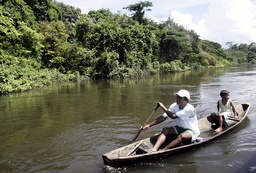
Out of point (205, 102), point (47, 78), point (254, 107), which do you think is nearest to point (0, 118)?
point (205, 102)

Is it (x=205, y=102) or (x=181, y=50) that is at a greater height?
(x=181, y=50)

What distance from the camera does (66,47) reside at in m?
28.0

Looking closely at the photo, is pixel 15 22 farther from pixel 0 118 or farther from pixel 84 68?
Result: pixel 0 118

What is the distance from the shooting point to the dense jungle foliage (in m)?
21.5

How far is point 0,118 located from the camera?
9.77 metres

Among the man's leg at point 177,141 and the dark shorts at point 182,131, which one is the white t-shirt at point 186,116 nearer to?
the dark shorts at point 182,131

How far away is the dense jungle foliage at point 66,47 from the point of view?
847 inches

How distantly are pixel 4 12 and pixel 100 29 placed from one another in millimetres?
10332

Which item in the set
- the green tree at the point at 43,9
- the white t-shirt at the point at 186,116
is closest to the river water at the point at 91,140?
the white t-shirt at the point at 186,116

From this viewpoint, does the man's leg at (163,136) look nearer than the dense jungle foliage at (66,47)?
Yes

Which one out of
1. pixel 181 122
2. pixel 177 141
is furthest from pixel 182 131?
pixel 177 141

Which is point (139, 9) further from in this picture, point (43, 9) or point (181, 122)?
point (181, 122)

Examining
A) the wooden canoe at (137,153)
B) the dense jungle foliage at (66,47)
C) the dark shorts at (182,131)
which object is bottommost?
the wooden canoe at (137,153)

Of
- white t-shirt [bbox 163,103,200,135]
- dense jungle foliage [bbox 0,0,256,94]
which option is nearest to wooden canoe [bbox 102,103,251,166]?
white t-shirt [bbox 163,103,200,135]
